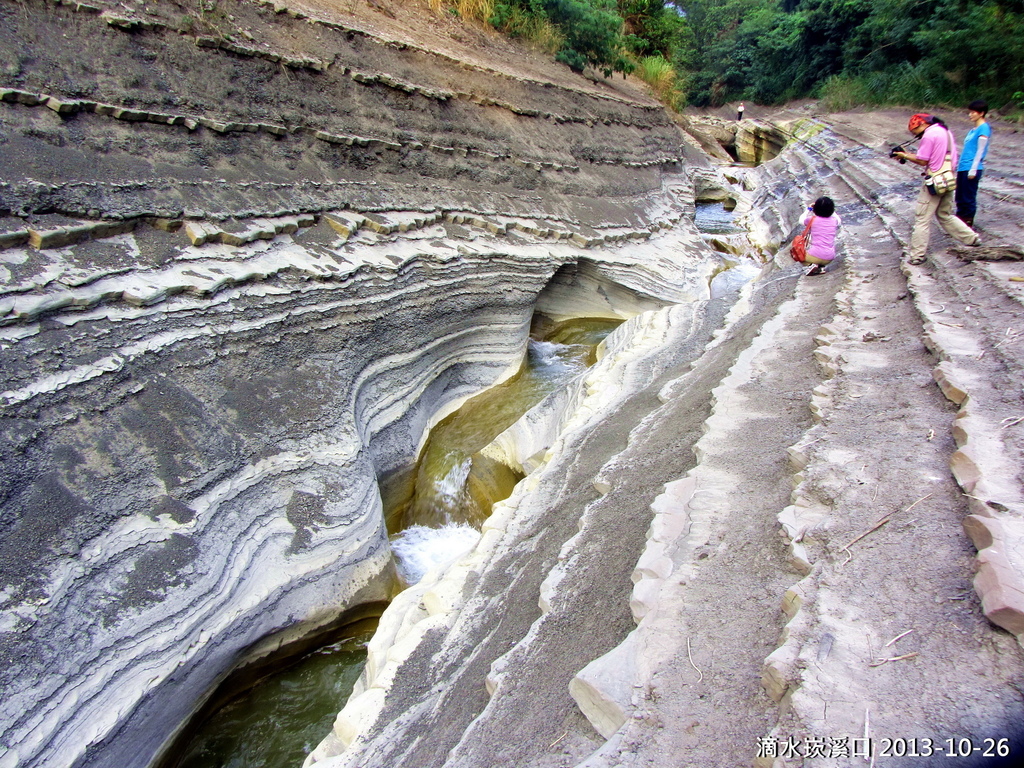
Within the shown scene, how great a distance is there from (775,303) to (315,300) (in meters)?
4.07

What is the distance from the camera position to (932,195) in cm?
488

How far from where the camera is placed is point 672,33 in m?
15.8

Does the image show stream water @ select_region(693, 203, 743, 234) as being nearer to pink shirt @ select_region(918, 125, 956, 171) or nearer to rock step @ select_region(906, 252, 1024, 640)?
pink shirt @ select_region(918, 125, 956, 171)

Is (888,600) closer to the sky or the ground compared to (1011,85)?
closer to the ground

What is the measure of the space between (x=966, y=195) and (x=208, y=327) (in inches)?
230

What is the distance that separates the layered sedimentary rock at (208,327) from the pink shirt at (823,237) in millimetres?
2317

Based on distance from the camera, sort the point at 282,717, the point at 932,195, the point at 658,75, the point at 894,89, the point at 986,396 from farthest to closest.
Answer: the point at 894,89
the point at 658,75
the point at 932,195
the point at 282,717
the point at 986,396

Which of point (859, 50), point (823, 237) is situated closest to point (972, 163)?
point (823, 237)

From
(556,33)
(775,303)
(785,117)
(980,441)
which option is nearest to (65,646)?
(980,441)

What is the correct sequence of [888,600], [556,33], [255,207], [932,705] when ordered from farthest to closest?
[556,33] → [255,207] → [888,600] → [932,705]

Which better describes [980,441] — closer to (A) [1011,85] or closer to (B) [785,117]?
(A) [1011,85]

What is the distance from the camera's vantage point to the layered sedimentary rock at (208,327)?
8.63ft

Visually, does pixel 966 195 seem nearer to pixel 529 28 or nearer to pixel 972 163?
pixel 972 163

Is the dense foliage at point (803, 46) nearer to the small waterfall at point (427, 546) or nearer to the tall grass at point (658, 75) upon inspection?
the tall grass at point (658, 75)
